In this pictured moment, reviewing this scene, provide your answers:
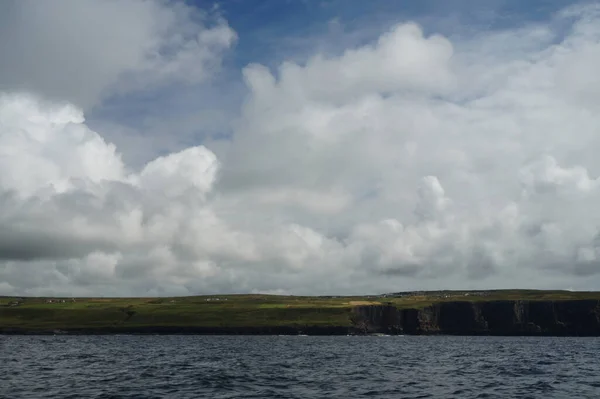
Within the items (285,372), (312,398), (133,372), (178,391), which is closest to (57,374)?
(133,372)

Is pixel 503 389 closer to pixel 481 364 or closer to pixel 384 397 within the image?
pixel 384 397

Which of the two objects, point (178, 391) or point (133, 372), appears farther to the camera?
point (133, 372)

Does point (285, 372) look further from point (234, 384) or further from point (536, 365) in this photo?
point (536, 365)

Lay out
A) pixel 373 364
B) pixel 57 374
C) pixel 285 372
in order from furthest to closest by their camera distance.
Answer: pixel 373 364 → pixel 285 372 → pixel 57 374

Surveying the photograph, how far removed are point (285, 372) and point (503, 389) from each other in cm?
2968

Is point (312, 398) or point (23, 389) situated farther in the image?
point (23, 389)

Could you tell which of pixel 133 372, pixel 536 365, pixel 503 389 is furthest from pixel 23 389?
pixel 536 365

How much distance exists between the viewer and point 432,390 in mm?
61906

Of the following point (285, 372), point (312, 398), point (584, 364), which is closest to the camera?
point (312, 398)

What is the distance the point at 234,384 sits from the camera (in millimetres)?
65688

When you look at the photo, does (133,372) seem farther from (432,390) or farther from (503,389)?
(503,389)

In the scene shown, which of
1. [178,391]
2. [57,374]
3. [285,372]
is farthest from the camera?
[285,372]

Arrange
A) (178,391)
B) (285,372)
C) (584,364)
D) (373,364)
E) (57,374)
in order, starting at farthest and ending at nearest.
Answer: (584,364) < (373,364) < (285,372) < (57,374) < (178,391)

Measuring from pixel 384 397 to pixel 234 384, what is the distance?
18.6m
